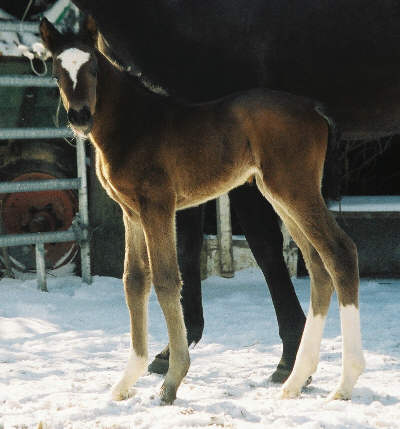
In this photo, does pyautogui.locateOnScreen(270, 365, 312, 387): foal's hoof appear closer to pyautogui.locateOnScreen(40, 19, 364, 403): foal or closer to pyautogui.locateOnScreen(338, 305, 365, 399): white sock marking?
pyautogui.locateOnScreen(40, 19, 364, 403): foal

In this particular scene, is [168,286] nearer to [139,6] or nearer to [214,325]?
[139,6]

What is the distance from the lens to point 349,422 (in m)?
2.73

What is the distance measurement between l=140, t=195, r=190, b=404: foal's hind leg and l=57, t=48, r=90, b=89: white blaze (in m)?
0.60

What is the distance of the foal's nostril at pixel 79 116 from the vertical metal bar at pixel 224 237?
3.76 m

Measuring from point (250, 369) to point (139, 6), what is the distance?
1987 mm

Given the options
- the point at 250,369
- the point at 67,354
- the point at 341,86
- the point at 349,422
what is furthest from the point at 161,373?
the point at 341,86

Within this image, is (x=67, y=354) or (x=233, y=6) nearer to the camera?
(x=233, y=6)

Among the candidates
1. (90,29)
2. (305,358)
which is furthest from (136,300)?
(90,29)

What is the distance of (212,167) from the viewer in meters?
3.06

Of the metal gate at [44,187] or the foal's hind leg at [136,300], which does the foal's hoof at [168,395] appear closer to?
the foal's hind leg at [136,300]

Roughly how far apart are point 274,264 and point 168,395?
36.8 inches

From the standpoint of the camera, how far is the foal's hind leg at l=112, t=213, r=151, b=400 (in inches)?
126

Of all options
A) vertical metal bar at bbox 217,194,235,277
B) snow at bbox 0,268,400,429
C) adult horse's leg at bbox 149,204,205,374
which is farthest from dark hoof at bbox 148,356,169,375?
vertical metal bar at bbox 217,194,235,277

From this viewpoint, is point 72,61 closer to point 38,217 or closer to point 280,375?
point 280,375
